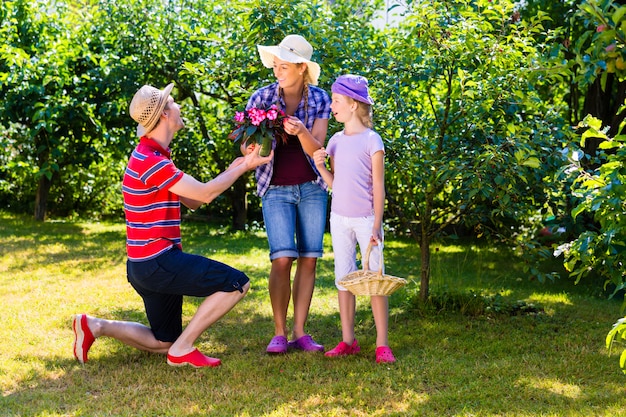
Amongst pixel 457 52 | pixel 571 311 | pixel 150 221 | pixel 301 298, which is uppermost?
pixel 457 52

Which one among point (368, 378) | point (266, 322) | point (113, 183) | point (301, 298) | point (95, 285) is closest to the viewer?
point (368, 378)

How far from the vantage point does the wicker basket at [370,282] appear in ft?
13.5

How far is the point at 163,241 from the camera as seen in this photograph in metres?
4.09

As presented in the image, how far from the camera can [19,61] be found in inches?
316

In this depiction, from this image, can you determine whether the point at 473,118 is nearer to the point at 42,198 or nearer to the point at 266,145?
the point at 266,145

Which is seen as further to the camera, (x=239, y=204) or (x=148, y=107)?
(x=239, y=204)

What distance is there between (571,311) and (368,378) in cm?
240

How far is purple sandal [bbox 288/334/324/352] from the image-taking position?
4465mm

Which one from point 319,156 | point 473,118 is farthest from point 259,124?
point 473,118

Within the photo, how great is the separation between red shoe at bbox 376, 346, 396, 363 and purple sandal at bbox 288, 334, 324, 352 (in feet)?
1.22

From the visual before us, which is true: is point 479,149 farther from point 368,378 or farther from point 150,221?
point 150,221

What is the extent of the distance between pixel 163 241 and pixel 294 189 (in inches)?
32.6

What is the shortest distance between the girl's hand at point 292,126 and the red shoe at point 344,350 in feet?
4.04

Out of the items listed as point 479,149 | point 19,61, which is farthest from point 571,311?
point 19,61
